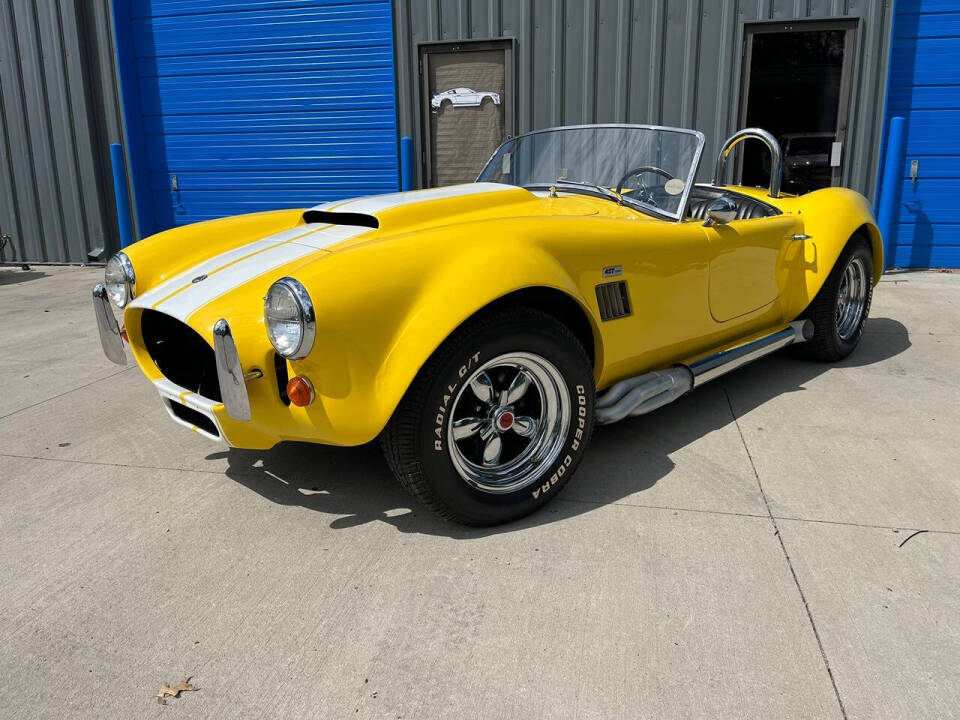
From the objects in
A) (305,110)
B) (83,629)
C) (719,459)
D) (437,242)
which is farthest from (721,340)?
(305,110)

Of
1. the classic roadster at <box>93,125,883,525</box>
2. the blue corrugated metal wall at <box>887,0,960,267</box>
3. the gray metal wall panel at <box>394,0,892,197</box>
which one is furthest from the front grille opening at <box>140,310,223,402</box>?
the blue corrugated metal wall at <box>887,0,960,267</box>

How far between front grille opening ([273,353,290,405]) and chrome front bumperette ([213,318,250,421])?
0.11m

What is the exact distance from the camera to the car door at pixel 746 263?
3.38 meters

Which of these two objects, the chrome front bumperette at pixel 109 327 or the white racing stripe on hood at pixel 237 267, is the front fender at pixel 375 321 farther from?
the chrome front bumperette at pixel 109 327

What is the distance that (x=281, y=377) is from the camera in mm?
2281

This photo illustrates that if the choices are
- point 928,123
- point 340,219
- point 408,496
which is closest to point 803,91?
point 928,123

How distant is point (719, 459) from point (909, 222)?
6212 millimetres

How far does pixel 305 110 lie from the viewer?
8.88 metres

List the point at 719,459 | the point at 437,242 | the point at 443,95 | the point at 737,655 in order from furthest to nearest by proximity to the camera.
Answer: the point at 443,95 → the point at 719,459 → the point at 437,242 → the point at 737,655

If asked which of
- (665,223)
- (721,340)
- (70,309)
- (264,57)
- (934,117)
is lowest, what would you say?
(70,309)

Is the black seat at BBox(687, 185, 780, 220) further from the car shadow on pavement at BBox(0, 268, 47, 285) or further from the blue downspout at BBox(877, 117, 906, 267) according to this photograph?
the car shadow on pavement at BBox(0, 268, 47, 285)

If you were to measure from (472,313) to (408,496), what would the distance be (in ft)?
2.96

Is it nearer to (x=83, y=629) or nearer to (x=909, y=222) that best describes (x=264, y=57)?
(x=909, y=222)

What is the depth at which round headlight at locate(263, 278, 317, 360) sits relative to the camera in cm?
210
